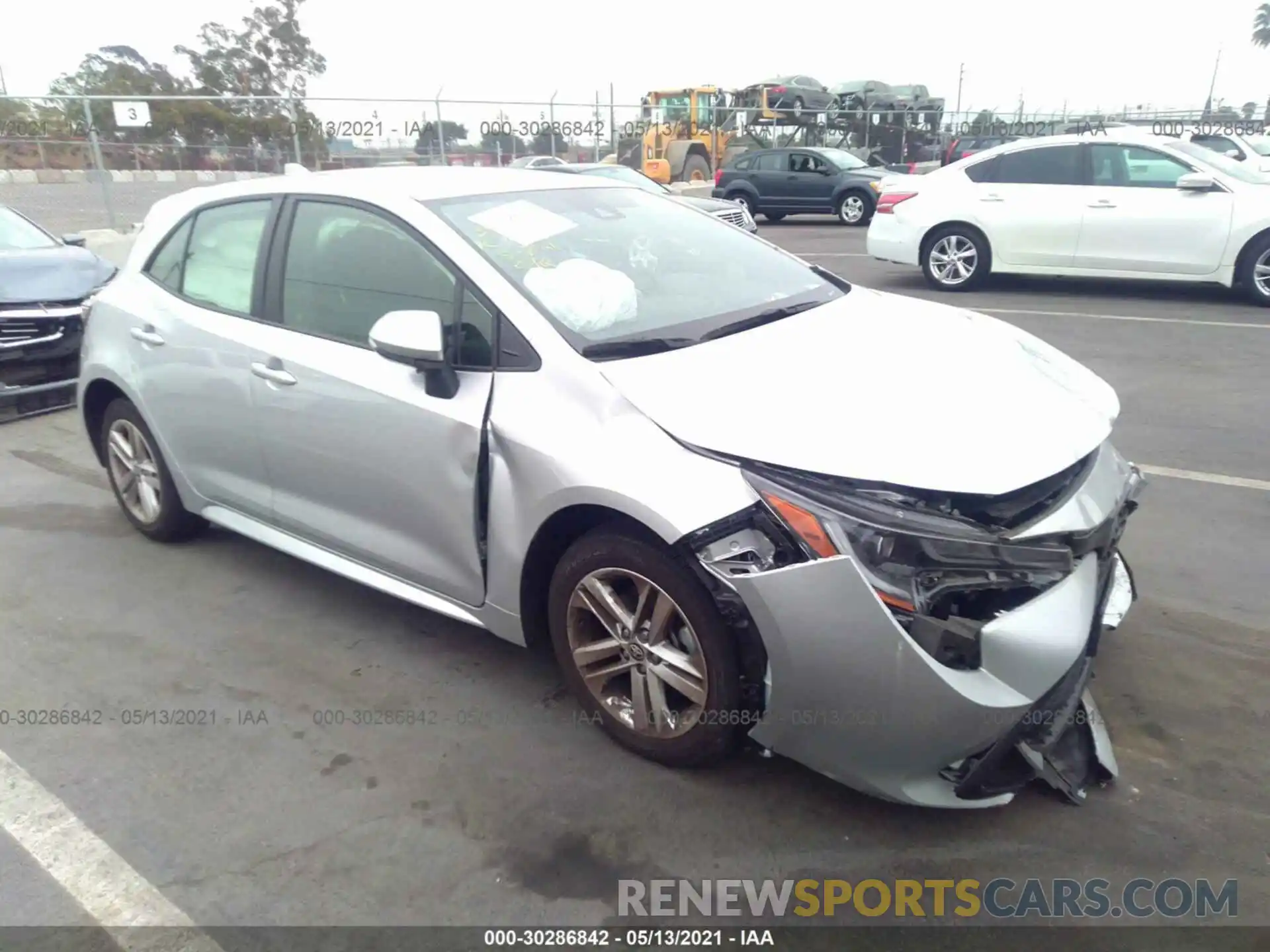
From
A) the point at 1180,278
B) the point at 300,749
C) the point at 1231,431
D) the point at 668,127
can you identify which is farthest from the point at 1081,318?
the point at 668,127

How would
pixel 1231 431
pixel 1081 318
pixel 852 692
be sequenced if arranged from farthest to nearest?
pixel 1081 318 < pixel 1231 431 < pixel 852 692

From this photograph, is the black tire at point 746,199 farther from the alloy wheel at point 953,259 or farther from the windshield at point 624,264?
the windshield at point 624,264

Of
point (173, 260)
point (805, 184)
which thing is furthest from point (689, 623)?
point (805, 184)

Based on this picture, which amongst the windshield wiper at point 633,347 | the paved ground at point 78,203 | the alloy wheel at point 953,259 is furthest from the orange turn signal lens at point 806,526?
the paved ground at point 78,203

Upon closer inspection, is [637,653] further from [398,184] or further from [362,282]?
[398,184]

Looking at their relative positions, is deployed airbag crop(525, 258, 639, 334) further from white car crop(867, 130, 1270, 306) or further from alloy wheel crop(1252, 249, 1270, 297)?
alloy wheel crop(1252, 249, 1270, 297)

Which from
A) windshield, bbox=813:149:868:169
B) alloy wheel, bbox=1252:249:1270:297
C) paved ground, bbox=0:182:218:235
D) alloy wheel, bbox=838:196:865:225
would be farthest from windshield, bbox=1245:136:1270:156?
paved ground, bbox=0:182:218:235

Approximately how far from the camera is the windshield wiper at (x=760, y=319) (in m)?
3.19

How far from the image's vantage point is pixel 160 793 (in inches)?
116

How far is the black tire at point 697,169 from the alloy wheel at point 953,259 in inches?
650

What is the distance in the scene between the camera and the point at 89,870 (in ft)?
8.67

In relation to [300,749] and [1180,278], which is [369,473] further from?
[1180,278]

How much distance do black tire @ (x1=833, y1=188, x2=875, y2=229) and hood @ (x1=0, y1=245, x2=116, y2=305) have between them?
1381cm

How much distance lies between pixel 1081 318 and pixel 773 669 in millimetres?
7721
